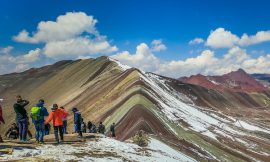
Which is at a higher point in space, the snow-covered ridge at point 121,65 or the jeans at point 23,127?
the snow-covered ridge at point 121,65

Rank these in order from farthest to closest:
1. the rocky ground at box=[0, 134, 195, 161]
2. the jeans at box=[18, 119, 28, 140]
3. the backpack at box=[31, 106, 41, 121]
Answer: the backpack at box=[31, 106, 41, 121] < the jeans at box=[18, 119, 28, 140] < the rocky ground at box=[0, 134, 195, 161]

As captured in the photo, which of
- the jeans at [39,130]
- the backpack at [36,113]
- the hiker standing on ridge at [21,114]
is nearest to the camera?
the hiker standing on ridge at [21,114]

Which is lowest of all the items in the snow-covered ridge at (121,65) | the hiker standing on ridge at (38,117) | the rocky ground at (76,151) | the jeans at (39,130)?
the rocky ground at (76,151)

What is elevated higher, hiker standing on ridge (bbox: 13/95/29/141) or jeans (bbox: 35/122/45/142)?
hiker standing on ridge (bbox: 13/95/29/141)

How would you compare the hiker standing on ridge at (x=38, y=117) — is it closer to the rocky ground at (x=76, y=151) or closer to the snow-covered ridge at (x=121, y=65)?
the rocky ground at (x=76, y=151)

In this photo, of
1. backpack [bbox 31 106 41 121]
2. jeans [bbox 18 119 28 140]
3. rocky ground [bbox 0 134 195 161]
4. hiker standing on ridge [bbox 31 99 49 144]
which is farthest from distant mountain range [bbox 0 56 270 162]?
jeans [bbox 18 119 28 140]

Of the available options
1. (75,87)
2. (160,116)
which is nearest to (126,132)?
(160,116)

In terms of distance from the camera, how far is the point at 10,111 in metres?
143

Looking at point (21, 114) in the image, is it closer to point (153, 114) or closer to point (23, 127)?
point (23, 127)

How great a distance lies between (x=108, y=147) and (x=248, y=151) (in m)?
50.8

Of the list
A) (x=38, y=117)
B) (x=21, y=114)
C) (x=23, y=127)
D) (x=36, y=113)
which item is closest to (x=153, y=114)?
(x=38, y=117)

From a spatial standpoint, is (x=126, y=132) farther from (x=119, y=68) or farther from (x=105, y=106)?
(x=119, y=68)

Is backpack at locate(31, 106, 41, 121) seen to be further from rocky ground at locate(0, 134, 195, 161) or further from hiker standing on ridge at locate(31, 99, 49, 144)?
rocky ground at locate(0, 134, 195, 161)

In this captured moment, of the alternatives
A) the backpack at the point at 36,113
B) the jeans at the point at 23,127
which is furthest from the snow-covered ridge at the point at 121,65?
the jeans at the point at 23,127
